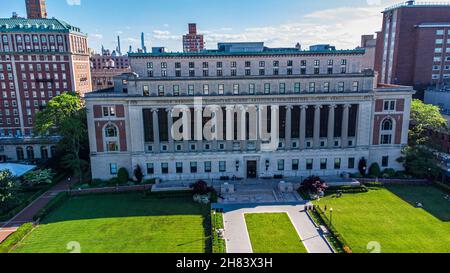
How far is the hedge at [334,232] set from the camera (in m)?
38.0

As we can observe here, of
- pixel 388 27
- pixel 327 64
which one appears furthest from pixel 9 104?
pixel 388 27

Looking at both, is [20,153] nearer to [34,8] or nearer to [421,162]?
[34,8]

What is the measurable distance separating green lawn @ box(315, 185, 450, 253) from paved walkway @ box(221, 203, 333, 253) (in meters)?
3.67

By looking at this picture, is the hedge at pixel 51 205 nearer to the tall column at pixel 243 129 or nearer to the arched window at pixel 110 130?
the arched window at pixel 110 130

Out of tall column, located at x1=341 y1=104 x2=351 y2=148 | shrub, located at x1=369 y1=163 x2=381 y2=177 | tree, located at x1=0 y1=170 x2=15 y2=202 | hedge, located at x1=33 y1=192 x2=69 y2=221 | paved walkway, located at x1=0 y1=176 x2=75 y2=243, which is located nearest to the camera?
paved walkway, located at x1=0 y1=176 x2=75 y2=243

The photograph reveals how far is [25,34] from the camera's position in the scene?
87625 millimetres

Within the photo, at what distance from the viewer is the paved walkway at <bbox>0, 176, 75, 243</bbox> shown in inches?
1797

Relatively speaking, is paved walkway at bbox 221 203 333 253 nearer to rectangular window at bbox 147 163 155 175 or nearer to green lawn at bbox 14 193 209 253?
green lawn at bbox 14 193 209 253

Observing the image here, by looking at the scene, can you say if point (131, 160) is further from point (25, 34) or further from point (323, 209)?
point (25, 34)

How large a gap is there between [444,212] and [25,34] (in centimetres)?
10402

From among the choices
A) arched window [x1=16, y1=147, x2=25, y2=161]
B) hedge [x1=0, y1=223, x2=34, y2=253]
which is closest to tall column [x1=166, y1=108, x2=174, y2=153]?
hedge [x1=0, y1=223, x2=34, y2=253]

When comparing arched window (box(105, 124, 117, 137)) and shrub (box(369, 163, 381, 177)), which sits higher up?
arched window (box(105, 124, 117, 137))

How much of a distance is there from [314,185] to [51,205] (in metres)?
44.3
